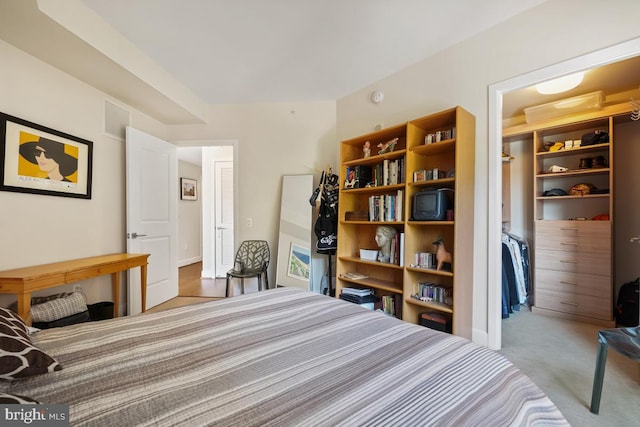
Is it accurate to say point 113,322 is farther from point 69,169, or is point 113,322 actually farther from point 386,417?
point 69,169

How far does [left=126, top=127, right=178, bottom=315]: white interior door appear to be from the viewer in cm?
295

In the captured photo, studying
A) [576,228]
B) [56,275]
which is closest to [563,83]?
[576,228]

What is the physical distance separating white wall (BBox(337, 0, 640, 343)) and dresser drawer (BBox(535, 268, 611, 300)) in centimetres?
143

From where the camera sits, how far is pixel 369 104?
3.14m

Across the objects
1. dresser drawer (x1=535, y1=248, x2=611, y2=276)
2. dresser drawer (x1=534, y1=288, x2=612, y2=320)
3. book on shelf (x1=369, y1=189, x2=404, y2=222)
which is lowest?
dresser drawer (x1=534, y1=288, x2=612, y2=320)

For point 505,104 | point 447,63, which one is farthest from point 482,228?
point 505,104

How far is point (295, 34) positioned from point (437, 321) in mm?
2678

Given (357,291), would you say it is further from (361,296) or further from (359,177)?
(359,177)

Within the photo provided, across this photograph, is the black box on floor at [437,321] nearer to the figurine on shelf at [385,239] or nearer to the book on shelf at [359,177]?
the figurine on shelf at [385,239]

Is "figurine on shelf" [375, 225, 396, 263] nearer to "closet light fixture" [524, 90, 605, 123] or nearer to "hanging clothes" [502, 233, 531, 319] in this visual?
"hanging clothes" [502, 233, 531, 319]

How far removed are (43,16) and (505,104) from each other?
4163 mm

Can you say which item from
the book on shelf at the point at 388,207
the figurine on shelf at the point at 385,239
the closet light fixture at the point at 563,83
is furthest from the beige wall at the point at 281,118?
the figurine on shelf at the point at 385,239

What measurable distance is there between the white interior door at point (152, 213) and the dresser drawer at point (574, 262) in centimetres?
450

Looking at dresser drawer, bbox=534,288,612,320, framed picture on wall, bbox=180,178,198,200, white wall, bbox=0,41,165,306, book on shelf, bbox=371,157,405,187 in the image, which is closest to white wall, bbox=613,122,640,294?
dresser drawer, bbox=534,288,612,320
